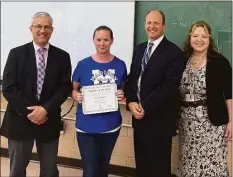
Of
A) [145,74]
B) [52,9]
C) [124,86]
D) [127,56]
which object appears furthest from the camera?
[52,9]

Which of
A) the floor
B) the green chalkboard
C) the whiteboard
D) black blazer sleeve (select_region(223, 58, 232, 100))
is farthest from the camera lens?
the floor

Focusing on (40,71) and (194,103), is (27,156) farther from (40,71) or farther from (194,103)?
(194,103)

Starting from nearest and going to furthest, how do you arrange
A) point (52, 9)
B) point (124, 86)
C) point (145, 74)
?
point (145, 74) → point (124, 86) → point (52, 9)

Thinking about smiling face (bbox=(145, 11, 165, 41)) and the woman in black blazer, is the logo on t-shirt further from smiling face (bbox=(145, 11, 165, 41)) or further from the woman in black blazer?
the woman in black blazer

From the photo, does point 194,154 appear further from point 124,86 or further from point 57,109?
point 57,109

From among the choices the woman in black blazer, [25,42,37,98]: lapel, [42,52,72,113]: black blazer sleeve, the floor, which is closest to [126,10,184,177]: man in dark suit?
the woman in black blazer

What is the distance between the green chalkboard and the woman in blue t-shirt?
77 cm

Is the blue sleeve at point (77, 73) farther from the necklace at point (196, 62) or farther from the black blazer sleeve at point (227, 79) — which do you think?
the black blazer sleeve at point (227, 79)

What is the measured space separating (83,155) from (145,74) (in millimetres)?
751

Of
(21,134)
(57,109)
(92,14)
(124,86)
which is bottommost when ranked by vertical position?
(21,134)

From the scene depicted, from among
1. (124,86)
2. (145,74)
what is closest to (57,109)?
(124,86)

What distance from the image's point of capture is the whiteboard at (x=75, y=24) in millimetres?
2822

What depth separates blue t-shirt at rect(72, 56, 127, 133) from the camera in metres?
2.10

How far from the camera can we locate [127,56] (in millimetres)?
2859
